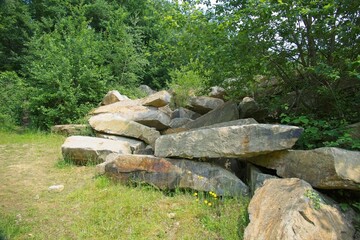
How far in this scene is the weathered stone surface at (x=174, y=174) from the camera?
3.56 m

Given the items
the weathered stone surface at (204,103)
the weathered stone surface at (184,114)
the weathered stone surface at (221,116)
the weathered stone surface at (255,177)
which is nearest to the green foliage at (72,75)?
the weathered stone surface at (184,114)

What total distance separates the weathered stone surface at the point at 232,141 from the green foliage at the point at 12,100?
747cm

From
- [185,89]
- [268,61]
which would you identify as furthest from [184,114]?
[268,61]

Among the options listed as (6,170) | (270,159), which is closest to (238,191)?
(270,159)

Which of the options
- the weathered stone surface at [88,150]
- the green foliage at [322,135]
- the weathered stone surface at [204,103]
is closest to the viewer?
the green foliage at [322,135]

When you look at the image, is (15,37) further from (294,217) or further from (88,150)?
(294,217)

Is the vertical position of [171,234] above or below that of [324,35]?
below

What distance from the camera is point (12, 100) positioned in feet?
30.7

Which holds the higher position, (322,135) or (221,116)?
(221,116)

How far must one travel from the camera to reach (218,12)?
14.6 feet

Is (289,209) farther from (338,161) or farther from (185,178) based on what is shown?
(185,178)

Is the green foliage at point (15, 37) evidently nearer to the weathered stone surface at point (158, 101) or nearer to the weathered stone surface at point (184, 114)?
the weathered stone surface at point (158, 101)

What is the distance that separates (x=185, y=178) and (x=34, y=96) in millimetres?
7330

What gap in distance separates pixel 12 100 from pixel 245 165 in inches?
345
